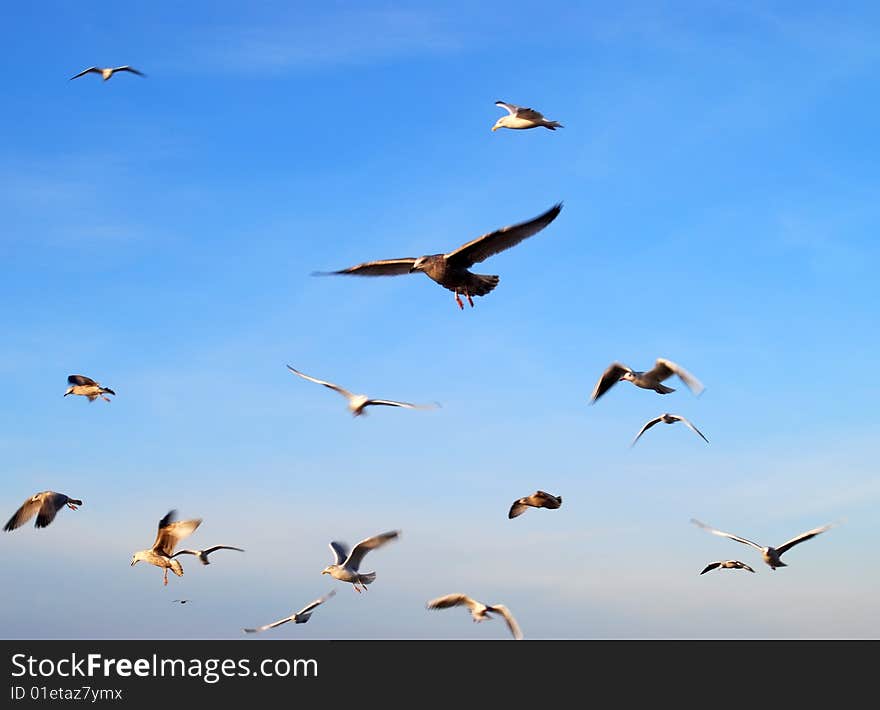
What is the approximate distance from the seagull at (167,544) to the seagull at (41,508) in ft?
9.86

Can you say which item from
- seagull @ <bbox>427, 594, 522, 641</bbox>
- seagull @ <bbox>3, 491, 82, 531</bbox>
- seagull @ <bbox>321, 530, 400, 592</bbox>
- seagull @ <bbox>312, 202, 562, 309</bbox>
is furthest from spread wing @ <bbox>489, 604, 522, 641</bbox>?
seagull @ <bbox>3, 491, 82, 531</bbox>

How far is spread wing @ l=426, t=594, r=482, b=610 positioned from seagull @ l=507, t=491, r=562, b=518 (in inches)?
195

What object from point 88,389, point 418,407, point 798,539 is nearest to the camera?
point 418,407

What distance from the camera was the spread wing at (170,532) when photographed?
36953 millimetres

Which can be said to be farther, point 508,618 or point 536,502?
point 536,502

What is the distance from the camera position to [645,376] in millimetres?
35688

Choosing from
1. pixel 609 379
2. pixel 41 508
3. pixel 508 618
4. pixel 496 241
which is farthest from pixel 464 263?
pixel 41 508

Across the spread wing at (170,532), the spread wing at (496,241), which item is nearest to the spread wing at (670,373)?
the spread wing at (496,241)

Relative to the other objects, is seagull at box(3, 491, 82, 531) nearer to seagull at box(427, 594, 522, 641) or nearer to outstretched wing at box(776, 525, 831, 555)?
seagull at box(427, 594, 522, 641)

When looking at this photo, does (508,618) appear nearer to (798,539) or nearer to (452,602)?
(452,602)

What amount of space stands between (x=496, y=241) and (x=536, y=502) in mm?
9682

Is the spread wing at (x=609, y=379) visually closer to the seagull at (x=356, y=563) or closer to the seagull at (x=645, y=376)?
the seagull at (x=645, y=376)

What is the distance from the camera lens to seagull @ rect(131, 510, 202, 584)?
121 ft
